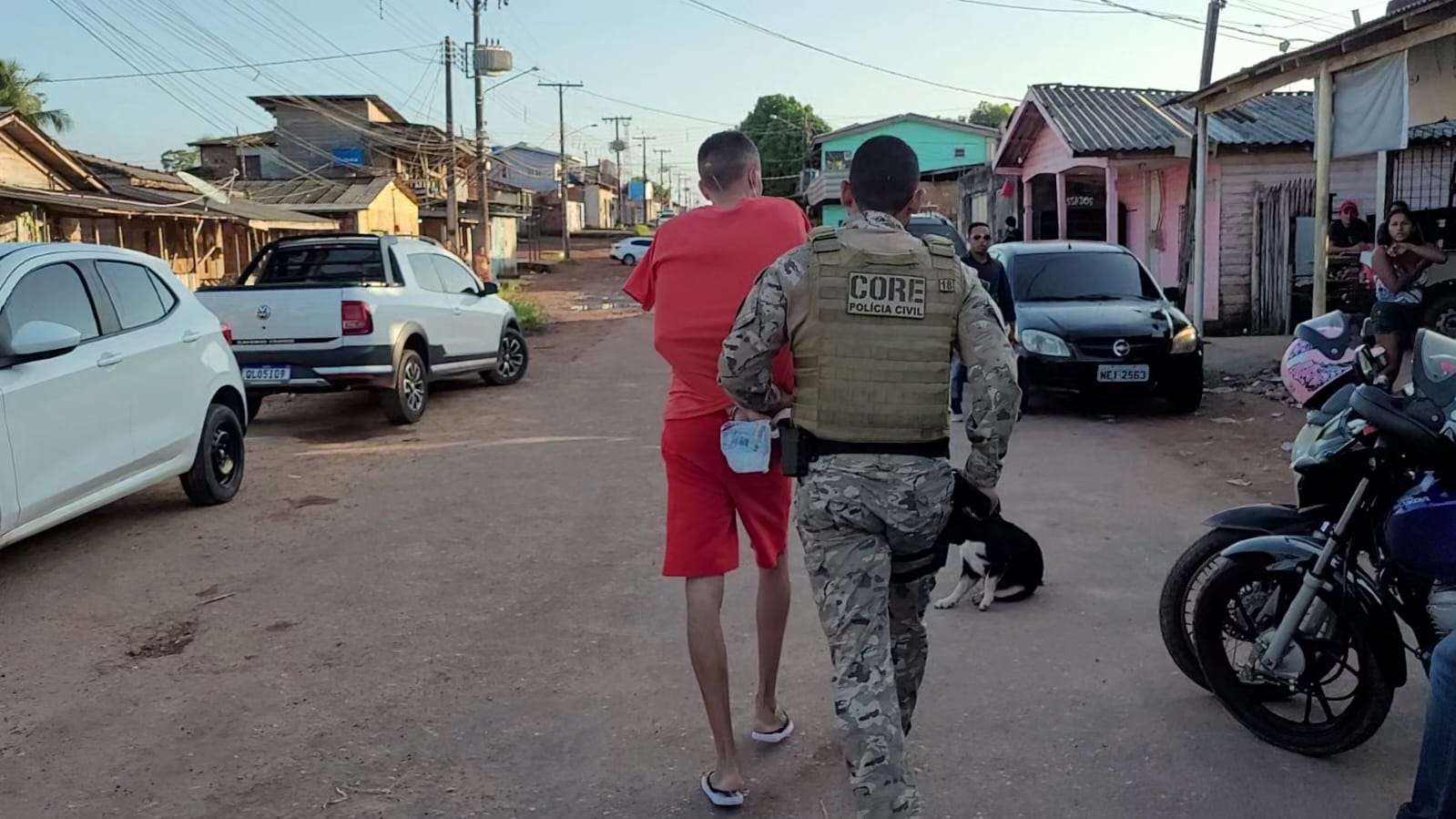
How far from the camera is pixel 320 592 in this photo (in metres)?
5.67

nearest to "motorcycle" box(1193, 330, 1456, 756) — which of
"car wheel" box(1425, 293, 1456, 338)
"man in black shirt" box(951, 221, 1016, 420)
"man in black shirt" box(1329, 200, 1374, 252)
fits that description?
"man in black shirt" box(951, 221, 1016, 420)

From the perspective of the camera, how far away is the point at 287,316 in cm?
1018

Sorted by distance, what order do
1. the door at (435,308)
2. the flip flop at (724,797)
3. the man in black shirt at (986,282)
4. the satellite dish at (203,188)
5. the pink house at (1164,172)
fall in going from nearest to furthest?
the flip flop at (724,797), the man in black shirt at (986,282), the door at (435,308), the pink house at (1164,172), the satellite dish at (203,188)

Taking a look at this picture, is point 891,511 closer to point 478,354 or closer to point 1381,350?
point 1381,350

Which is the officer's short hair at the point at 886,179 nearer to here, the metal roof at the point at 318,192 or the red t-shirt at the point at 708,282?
the red t-shirt at the point at 708,282

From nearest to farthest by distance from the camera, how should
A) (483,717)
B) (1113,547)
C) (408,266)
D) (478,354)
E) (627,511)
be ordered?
1. (483,717)
2. (1113,547)
3. (627,511)
4. (408,266)
5. (478,354)

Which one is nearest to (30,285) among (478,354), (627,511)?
(627,511)

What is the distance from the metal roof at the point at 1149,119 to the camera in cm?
1727

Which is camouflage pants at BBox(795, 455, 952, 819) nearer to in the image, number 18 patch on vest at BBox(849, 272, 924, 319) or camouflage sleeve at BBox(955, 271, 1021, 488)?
camouflage sleeve at BBox(955, 271, 1021, 488)

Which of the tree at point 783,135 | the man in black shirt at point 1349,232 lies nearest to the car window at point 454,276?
the man in black shirt at point 1349,232

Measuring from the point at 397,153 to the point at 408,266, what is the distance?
144 ft

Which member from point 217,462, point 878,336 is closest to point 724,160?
point 878,336

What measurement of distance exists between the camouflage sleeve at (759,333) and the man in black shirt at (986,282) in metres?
5.70

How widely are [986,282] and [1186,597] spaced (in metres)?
5.57
